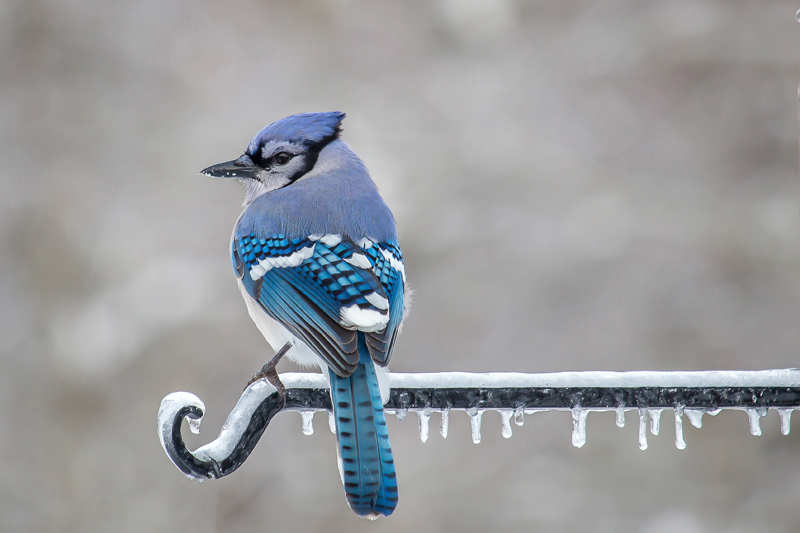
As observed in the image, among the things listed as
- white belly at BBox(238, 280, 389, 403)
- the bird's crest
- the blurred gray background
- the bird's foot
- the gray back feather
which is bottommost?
the bird's foot

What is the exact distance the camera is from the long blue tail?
Result: 46.9 inches

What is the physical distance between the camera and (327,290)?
5.32 ft

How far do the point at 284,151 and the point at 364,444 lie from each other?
966 millimetres

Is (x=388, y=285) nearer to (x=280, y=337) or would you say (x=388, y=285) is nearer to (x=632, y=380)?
(x=280, y=337)

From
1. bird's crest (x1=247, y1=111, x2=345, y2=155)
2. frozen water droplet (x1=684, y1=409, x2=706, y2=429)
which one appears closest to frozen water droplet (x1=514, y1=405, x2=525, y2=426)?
frozen water droplet (x1=684, y1=409, x2=706, y2=429)

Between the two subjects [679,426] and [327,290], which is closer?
[679,426]

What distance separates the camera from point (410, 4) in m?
5.26

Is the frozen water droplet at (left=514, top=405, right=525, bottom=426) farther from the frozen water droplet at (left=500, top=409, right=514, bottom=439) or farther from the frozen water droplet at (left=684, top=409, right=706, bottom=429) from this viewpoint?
the frozen water droplet at (left=684, top=409, right=706, bottom=429)

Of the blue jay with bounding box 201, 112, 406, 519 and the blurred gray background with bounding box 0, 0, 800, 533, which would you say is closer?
the blue jay with bounding box 201, 112, 406, 519

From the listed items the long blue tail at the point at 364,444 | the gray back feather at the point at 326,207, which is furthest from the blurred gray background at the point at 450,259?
the long blue tail at the point at 364,444

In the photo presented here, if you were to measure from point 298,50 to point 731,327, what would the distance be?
2.91m

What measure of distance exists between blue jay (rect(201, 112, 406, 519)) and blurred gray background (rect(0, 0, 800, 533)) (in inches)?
100

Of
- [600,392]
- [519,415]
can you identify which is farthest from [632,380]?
[519,415]

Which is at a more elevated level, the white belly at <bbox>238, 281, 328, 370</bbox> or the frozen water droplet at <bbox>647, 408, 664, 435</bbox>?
the white belly at <bbox>238, 281, 328, 370</bbox>
